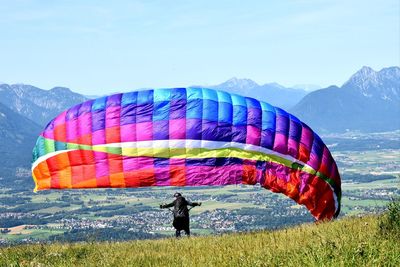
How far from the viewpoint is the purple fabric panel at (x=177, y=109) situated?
2351cm

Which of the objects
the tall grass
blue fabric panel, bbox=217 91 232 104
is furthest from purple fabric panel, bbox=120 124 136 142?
the tall grass

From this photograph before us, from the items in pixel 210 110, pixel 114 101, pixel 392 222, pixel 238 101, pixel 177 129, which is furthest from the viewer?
pixel 238 101

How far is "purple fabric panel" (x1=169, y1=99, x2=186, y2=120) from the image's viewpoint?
77.1 feet

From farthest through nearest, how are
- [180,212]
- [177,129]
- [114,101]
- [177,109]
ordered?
[114,101], [177,109], [177,129], [180,212]

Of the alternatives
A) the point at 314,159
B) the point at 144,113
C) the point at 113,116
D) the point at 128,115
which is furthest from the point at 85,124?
the point at 314,159

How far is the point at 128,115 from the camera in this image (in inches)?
928

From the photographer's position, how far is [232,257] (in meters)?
10.2

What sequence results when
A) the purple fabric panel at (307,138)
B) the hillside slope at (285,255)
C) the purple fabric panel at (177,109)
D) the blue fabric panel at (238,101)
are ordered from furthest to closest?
the blue fabric panel at (238,101) < the purple fabric panel at (307,138) < the purple fabric panel at (177,109) < the hillside slope at (285,255)

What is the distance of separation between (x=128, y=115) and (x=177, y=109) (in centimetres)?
204

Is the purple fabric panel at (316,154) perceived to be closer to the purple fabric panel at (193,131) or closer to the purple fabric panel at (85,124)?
the purple fabric panel at (193,131)

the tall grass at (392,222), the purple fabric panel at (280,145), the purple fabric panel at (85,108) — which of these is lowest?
the tall grass at (392,222)

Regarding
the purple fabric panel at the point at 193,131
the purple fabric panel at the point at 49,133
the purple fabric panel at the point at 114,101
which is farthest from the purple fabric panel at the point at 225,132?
the purple fabric panel at the point at 49,133

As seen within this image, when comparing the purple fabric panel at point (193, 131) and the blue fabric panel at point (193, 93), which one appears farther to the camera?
the blue fabric panel at point (193, 93)

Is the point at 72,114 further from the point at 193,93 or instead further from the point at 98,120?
the point at 193,93
